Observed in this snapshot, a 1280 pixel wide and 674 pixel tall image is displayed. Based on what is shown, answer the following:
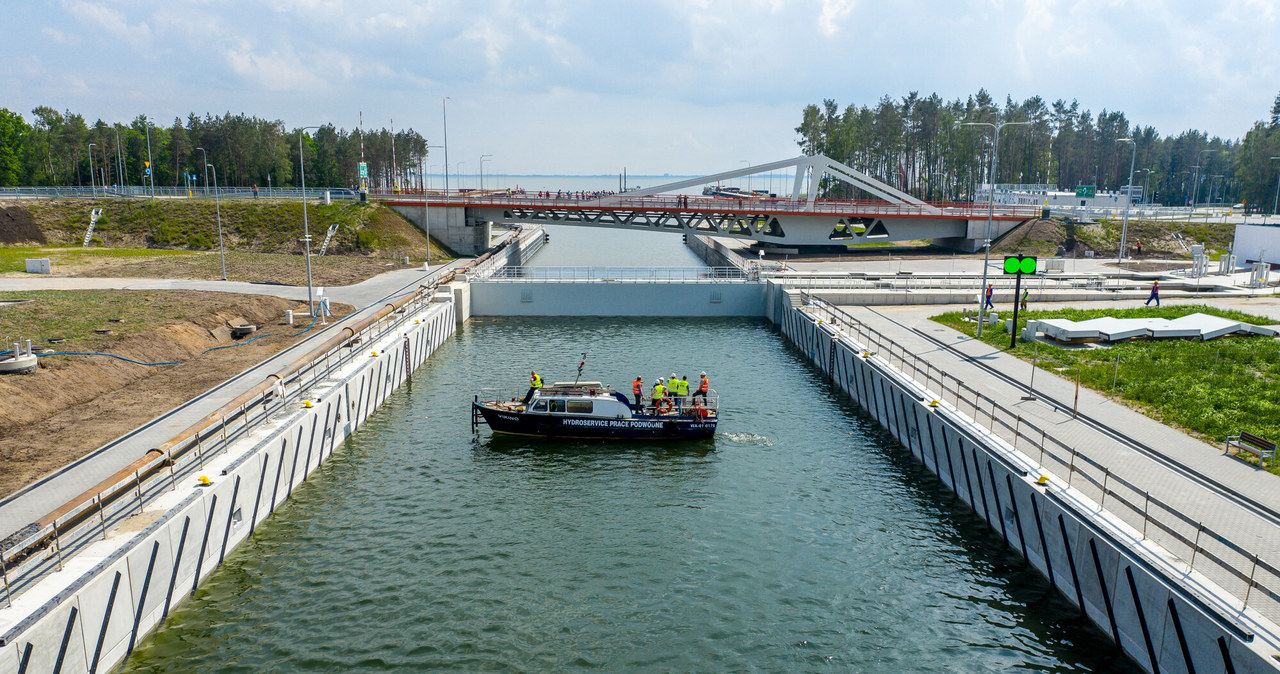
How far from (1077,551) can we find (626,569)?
405 inches

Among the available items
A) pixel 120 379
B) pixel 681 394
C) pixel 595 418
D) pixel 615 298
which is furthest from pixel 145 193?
pixel 681 394

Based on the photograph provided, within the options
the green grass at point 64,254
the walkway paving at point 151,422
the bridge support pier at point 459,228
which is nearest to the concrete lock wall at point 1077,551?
the walkway paving at point 151,422

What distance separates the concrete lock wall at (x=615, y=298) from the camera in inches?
2259

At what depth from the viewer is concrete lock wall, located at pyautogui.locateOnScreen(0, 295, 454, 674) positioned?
14.0m

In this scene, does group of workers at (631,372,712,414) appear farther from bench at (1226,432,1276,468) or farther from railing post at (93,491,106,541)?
railing post at (93,491,106,541)

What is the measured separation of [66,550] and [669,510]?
47.3 ft

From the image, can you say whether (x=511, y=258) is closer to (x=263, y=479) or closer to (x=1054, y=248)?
(x=1054, y=248)

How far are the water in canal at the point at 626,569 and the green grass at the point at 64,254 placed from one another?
4397cm

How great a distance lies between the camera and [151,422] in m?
24.9

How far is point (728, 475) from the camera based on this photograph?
87.2 feet

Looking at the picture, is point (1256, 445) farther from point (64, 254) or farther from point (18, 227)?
point (18, 227)

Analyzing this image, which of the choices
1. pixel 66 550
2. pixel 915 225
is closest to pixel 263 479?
pixel 66 550

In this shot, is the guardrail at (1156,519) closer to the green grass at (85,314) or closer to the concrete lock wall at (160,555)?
the concrete lock wall at (160,555)

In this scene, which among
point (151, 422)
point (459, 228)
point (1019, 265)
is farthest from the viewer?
point (459, 228)
